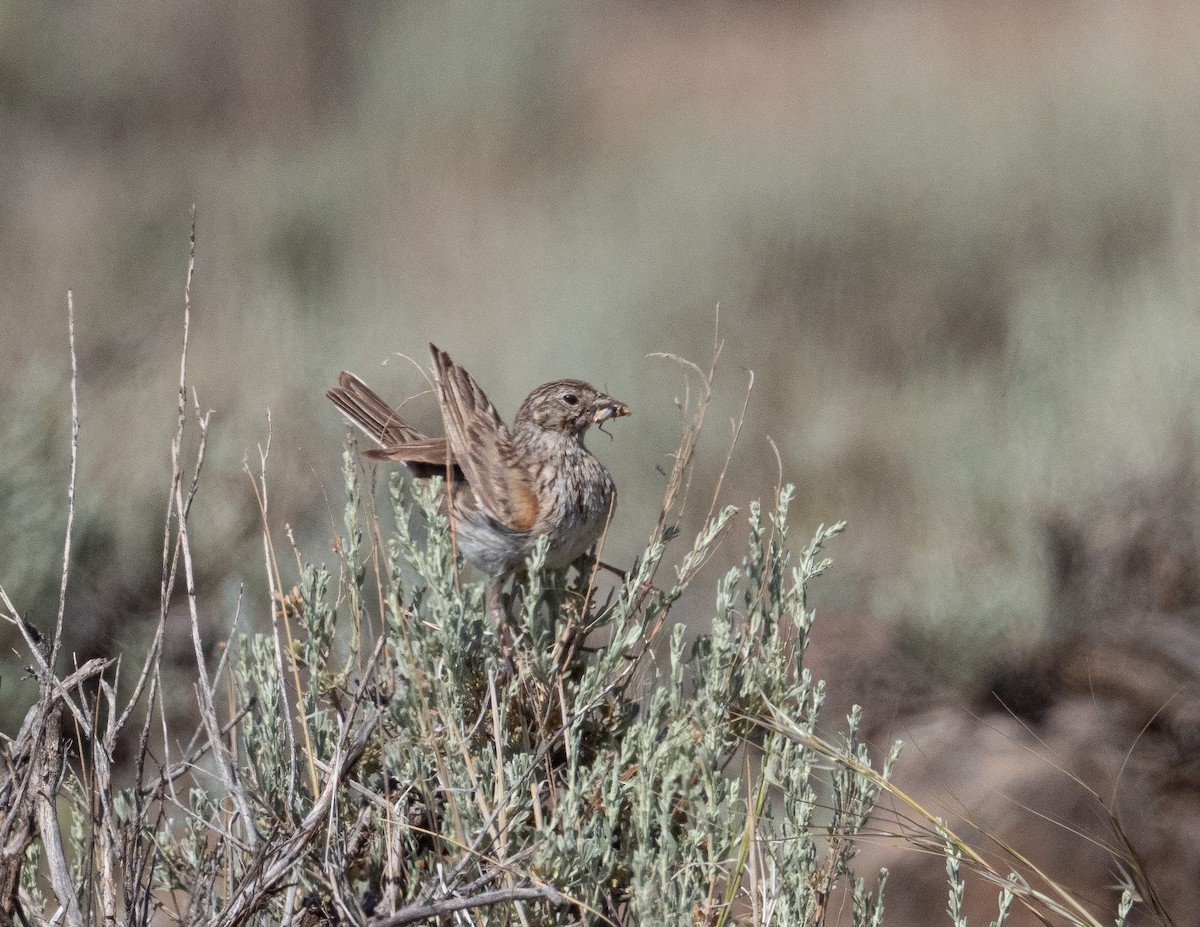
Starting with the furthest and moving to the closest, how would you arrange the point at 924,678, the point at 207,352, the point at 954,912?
1. the point at 207,352
2. the point at 924,678
3. the point at 954,912

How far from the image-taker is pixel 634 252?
665 cm

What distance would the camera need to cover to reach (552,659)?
246 cm

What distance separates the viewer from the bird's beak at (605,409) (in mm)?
3152

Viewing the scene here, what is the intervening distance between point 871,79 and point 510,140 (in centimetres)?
177

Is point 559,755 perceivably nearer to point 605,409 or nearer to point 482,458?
point 482,458

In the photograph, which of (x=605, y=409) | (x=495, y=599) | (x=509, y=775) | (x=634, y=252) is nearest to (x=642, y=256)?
(x=634, y=252)

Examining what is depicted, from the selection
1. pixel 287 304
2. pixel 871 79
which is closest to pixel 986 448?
pixel 871 79

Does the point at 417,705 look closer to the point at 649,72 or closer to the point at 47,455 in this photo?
the point at 47,455

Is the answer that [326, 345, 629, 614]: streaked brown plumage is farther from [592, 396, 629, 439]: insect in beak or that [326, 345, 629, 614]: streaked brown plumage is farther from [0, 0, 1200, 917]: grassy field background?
[0, 0, 1200, 917]: grassy field background

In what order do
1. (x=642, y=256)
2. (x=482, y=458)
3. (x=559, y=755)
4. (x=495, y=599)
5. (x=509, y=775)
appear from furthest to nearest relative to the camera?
(x=642, y=256)
(x=482, y=458)
(x=495, y=599)
(x=559, y=755)
(x=509, y=775)

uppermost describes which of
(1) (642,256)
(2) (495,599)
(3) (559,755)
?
(1) (642,256)

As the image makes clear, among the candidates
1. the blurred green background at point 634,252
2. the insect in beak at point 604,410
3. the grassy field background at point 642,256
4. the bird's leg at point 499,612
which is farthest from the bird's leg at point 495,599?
the blurred green background at point 634,252

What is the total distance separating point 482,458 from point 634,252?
12.1 ft

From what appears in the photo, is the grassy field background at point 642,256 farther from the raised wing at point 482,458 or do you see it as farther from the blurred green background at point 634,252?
the raised wing at point 482,458
